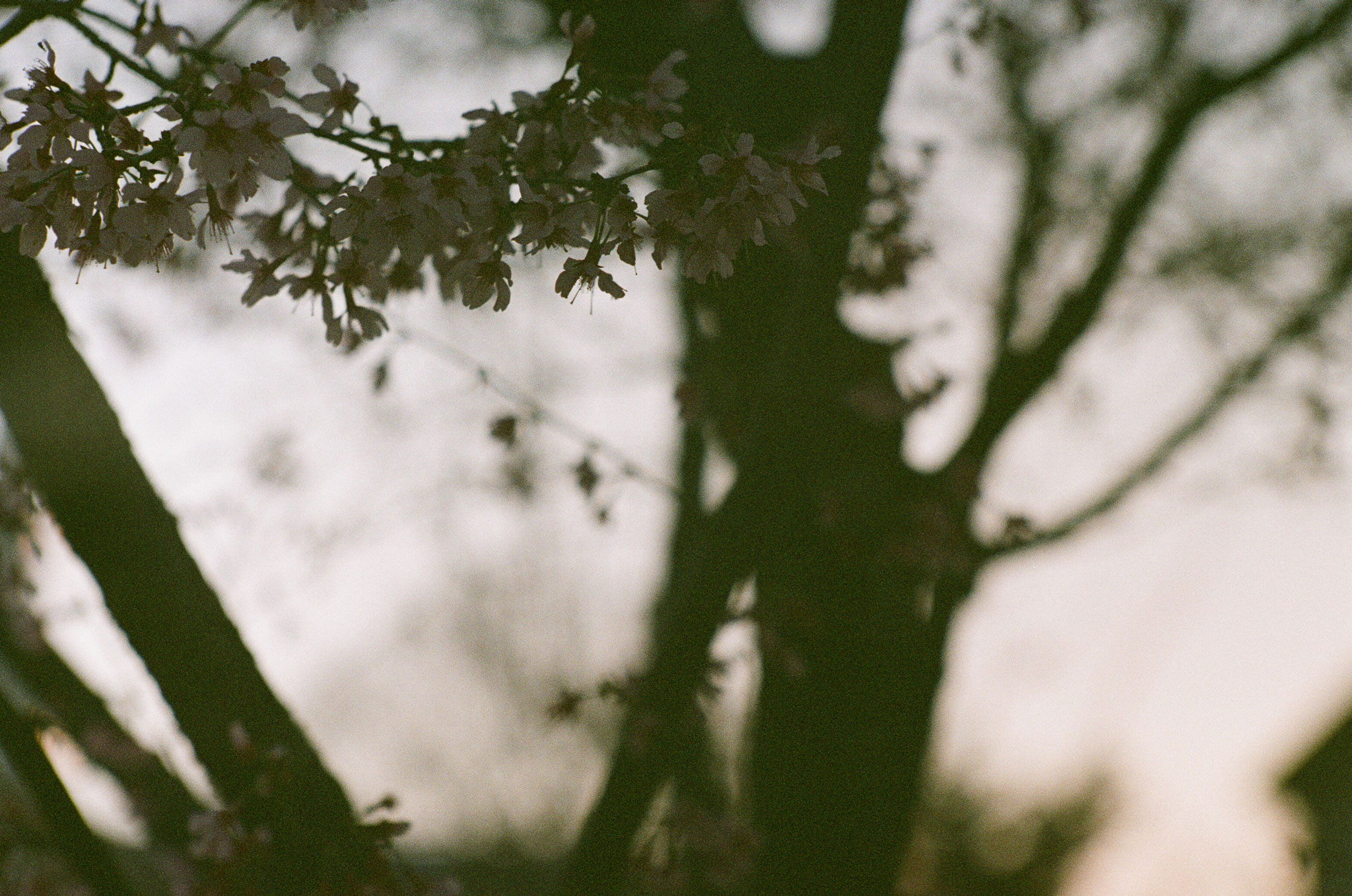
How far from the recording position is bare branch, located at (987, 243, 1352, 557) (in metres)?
4.61

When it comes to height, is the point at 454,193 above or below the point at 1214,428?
below

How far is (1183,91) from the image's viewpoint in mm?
4516

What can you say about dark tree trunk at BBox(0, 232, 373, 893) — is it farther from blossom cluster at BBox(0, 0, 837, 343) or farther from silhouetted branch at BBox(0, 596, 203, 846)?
silhouetted branch at BBox(0, 596, 203, 846)

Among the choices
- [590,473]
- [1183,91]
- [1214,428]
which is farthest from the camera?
[1214,428]

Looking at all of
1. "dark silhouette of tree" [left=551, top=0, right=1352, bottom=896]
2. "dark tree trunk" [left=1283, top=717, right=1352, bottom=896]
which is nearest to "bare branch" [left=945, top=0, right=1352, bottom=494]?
"dark silhouette of tree" [left=551, top=0, right=1352, bottom=896]

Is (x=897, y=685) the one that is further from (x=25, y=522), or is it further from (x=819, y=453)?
(x=25, y=522)

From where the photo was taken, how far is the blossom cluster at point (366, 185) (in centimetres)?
156

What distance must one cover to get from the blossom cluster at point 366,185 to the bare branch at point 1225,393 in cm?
323

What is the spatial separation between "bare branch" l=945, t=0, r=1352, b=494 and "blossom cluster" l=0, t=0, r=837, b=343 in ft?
7.10

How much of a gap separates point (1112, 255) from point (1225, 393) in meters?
1.55

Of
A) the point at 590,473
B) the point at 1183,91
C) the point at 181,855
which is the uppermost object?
the point at 1183,91

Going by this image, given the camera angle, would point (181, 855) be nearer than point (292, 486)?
Yes

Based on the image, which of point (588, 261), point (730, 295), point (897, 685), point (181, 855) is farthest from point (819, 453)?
point (181, 855)

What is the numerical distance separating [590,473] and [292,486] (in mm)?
4068
